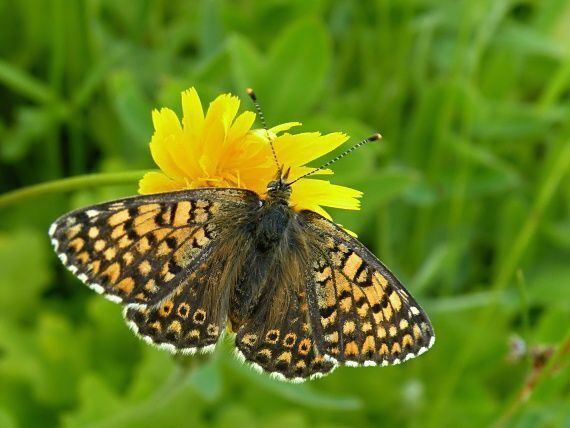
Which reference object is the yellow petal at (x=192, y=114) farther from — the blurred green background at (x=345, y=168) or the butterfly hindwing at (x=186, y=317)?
the blurred green background at (x=345, y=168)

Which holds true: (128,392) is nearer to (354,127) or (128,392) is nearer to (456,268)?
(354,127)

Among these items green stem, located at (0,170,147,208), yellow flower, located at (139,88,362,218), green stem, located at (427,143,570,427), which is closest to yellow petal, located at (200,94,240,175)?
yellow flower, located at (139,88,362,218)

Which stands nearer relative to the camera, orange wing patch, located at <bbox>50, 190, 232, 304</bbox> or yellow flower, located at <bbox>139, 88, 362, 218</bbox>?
orange wing patch, located at <bbox>50, 190, 232, 304</bbox>

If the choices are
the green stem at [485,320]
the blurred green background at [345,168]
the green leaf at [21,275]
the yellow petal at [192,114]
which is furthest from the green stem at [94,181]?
the green stem at [485,320]

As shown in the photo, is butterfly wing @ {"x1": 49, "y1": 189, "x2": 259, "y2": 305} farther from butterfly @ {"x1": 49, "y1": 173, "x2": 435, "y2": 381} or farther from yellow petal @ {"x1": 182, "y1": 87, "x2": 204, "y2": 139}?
yellow petal @ {"x1": 182, "y1": 87, "x2": 204, "y2": 139}

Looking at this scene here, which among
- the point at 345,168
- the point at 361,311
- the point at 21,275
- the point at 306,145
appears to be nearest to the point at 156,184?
the point at 306,145

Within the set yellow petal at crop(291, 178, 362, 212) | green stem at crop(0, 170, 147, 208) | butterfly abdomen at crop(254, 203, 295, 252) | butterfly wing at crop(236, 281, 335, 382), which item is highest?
green stem at crop(0, 170, 147, 208)
